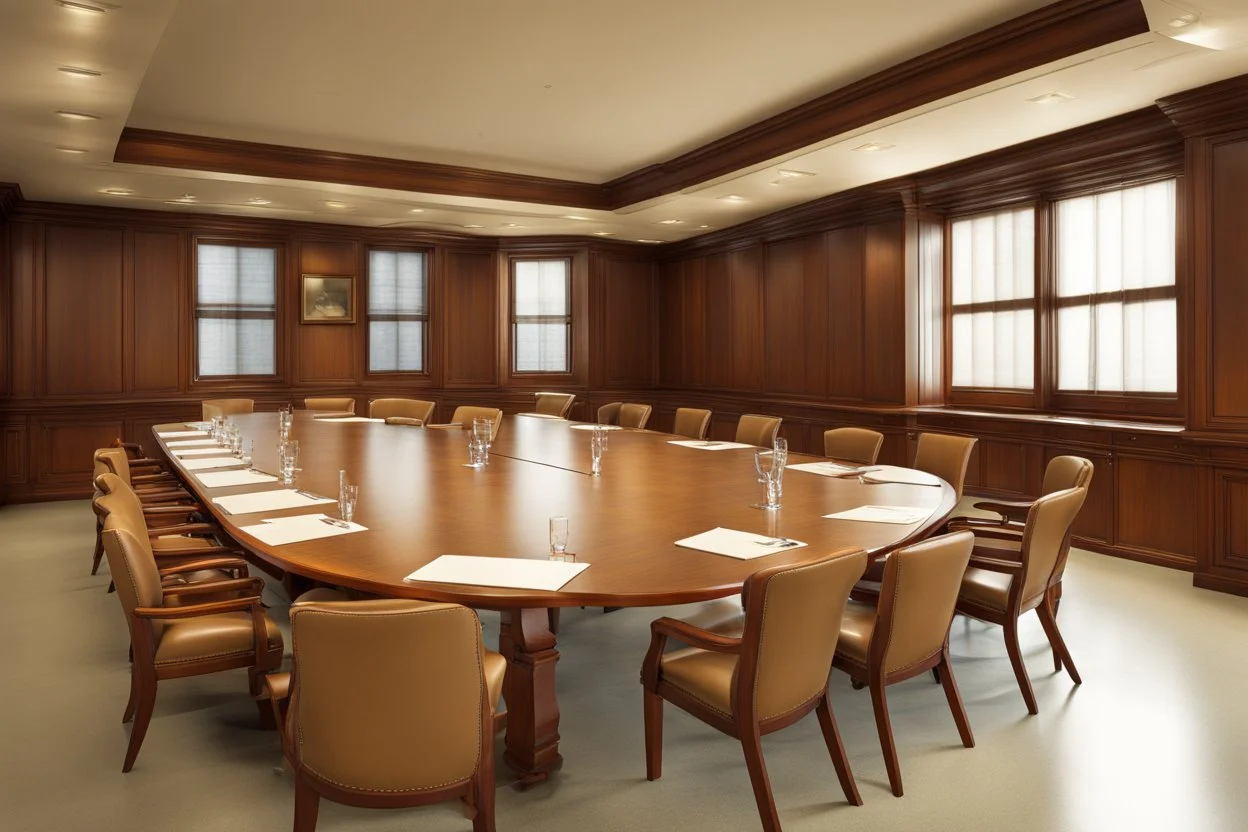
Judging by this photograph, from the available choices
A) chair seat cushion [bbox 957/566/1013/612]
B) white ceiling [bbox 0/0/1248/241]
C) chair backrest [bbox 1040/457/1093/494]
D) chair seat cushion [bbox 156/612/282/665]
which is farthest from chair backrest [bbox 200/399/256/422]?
chair backrest [bbox 1040/457/1093/494]

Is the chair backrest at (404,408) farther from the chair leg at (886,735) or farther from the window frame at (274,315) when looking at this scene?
the chair leg at (886,735)

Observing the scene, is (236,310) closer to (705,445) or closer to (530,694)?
(705,445)

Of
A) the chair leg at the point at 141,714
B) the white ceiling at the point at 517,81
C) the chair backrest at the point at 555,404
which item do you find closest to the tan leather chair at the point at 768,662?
the chair leg at the point at 141,714

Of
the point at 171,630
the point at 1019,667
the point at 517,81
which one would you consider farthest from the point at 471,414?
the point at 1019,667

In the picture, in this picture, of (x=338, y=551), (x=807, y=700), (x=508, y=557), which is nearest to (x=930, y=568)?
(x=807, y=700)

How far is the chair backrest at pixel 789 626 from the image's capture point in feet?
6.67

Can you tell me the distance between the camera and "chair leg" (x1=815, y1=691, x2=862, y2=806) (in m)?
2.41

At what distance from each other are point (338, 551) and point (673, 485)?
1.66 meters

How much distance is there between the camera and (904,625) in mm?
2447

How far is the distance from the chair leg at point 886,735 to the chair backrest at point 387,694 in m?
1.22

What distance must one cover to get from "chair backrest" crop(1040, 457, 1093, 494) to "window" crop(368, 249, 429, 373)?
757 centimetres

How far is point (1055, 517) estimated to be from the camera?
121 inches

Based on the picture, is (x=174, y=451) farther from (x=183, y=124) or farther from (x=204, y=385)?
(x=204, y=385)

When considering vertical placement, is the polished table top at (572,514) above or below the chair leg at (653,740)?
above
